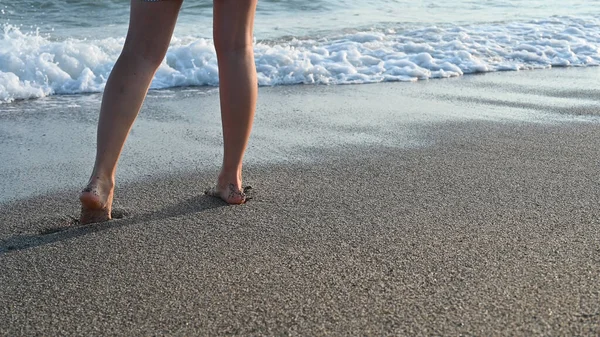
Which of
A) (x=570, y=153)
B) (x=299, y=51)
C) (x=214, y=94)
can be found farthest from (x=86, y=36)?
(x=570, y=153)

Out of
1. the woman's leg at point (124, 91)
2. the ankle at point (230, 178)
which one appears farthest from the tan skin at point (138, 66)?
the ankle at point (230, 178)

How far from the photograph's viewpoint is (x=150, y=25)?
2443 mm

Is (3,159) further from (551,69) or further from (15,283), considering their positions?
(551,69)

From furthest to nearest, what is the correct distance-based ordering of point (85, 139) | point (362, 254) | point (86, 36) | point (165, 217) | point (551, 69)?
1. point (86, 36)
2. point (551, 69)
3. point (85, 139)
4. point (165, 217)
5. point (362, 254)

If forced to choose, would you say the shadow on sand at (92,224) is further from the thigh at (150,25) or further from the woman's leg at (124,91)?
the thigh at (150,25)

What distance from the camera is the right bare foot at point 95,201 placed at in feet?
7.95

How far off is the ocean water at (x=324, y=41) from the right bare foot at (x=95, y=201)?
2.92 metres

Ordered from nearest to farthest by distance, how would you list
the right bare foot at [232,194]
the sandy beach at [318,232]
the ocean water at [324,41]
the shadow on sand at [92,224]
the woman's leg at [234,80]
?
1. the sandy beach at [318,232]
2. the shadow on sand at [92,224]
3. the woman's leg at [234,80]
4. the right bare foot at [232,194]
5. the ocean water at [324,41]

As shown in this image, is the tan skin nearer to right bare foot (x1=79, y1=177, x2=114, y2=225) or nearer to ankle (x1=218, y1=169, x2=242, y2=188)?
right bare foot (x1=79, y1=177, x2=114, y2=225)

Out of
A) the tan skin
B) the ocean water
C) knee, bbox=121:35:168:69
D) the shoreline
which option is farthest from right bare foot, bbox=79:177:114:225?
the ocean water

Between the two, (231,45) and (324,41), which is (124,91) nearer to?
(231,45)

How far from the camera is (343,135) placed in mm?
3934

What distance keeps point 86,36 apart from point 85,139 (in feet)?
15.0

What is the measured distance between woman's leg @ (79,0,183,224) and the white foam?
2.94 m
